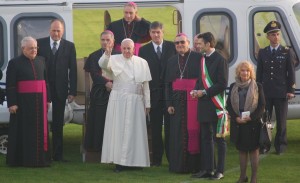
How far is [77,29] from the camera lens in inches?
1403

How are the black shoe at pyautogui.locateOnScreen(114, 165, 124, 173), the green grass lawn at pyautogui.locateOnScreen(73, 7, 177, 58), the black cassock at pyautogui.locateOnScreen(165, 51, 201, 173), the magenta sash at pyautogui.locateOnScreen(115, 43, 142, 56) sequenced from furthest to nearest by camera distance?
the green grass lawn at pyautogui.locateOnScreen(73, 7, 177, 58), the magenta sash at pyautogui.locateOnScreen(115, 43, 142, 56), the black shoe at pyautogui.locateOnScreen(114, 165, 124, 173), the black cassock at pyautogui.locateOnScreen(165, 51, 201, 173)

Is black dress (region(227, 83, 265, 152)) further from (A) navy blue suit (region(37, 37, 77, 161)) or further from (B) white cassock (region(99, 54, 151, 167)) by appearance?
(A) navy blue suit (region(37, 37, 77, 161))

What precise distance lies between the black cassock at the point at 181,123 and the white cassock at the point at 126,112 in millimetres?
369

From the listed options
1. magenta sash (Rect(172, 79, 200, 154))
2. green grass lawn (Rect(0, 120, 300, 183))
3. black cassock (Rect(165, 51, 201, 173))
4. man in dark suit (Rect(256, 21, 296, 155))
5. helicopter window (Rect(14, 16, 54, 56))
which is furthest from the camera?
helicopter window (Rect(14, 16, 54, 56))

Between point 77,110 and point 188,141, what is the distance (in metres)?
3.01

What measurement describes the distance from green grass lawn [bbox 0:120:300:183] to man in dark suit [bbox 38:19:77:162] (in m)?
0.58

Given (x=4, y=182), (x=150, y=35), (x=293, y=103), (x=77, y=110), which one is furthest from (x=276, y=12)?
(x=4, y=182)

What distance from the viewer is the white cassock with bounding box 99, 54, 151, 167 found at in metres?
14.1

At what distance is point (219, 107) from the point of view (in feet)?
44.1

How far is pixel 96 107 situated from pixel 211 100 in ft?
7.13

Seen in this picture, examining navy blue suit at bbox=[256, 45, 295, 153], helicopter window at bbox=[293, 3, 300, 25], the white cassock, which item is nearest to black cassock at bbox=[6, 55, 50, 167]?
the white cassock

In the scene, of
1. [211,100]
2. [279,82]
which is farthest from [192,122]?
[279,82]

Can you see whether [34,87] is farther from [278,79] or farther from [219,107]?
[278,79]

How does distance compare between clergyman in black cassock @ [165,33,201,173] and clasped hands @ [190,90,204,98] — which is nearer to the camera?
clasped hands @ [190,90,204,98]
